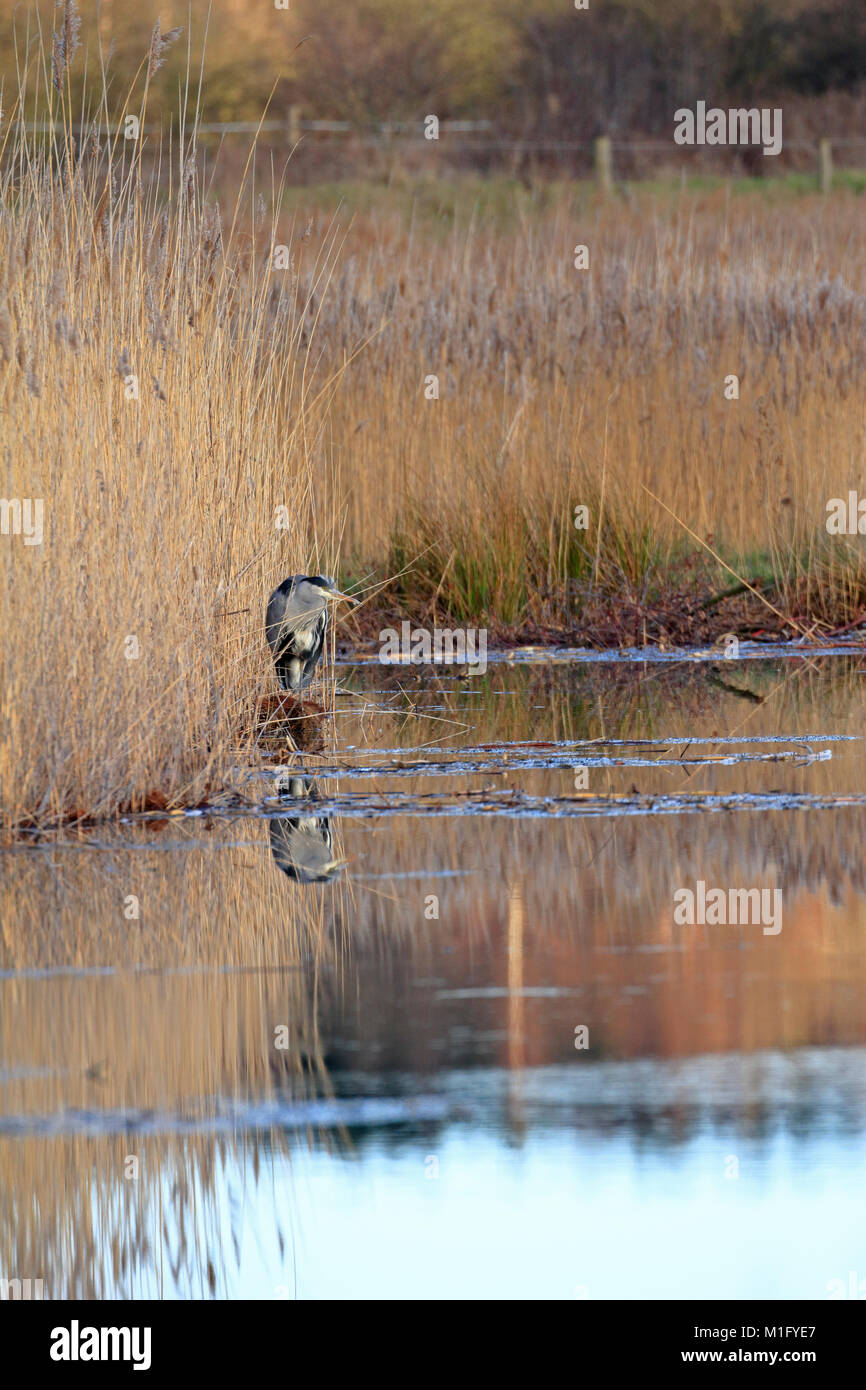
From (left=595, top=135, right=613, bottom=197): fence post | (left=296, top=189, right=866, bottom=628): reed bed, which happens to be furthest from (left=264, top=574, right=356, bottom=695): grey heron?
(left=595, top=135, right=613, bottom=197): fence post

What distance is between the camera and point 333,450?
13961 mm

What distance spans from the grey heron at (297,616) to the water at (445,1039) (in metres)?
0.78

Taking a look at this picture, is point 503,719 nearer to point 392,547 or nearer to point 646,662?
point 646,662

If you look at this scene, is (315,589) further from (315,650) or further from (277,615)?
(315,650)

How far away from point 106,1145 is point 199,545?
403 centimetres

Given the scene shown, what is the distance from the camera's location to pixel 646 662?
40.0 feet

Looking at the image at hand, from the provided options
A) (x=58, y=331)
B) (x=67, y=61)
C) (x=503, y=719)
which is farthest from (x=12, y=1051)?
(x=503, y=719)

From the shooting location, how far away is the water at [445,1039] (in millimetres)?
3963

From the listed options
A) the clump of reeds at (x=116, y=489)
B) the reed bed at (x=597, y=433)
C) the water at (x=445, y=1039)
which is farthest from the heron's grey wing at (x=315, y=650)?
the reed bed at (x=597, y=433)

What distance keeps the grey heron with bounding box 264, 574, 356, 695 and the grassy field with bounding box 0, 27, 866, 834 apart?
0.09 metres

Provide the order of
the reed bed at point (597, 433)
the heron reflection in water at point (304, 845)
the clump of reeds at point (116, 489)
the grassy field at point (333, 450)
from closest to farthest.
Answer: the heron reflection in water at point (304, 845)
the clump of reeds at point (116, 489)
the grassy field at point (333, 450)
the reed bed at point (597, 433)

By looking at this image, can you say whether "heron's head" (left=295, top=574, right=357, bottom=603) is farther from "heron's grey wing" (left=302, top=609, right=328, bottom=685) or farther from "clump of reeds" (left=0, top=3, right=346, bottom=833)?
"clump of reeds" (left=0, top=3, right=346, bottom=833)

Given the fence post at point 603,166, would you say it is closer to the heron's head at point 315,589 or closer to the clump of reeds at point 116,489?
the heron's head at point 315,589

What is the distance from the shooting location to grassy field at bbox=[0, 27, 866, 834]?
7480mm
